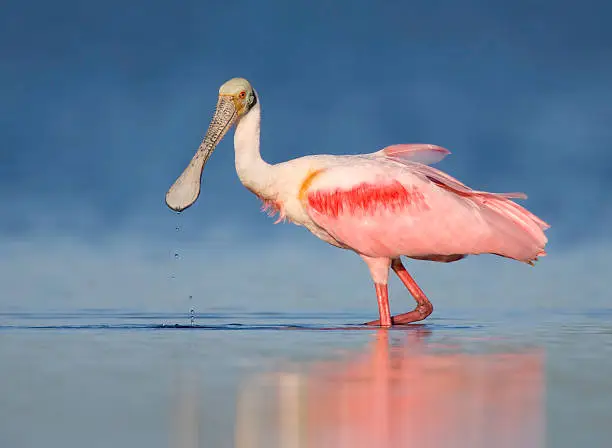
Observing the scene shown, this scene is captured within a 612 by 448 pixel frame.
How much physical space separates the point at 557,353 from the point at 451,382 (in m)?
1.99

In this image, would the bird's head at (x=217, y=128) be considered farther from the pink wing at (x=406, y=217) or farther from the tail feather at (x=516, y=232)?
the tail feather at (x=516, y=232)

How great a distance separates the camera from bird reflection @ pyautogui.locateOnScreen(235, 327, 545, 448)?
4316mm

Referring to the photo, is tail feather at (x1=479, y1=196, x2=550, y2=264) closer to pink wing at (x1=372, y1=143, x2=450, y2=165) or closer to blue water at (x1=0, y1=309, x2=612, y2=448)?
blue water at (x1=0, y1=309, x2=612, y2=448)

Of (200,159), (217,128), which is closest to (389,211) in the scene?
(217,128)

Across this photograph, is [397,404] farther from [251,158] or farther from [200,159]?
[200,159]

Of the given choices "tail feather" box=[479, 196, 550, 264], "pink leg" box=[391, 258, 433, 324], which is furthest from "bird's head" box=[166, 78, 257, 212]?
"tail feather" box=[479, 196, 550, 264]

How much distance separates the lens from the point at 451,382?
5785 mm

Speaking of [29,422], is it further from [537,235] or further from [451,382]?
[537,235]

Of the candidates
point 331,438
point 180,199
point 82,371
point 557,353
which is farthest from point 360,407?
point 180,199

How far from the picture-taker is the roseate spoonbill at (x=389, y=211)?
34.7ft

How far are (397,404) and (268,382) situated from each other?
952 millimetres

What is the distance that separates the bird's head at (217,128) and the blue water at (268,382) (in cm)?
161

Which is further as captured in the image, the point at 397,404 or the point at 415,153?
the point at 415,153

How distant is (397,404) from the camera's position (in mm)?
5047
